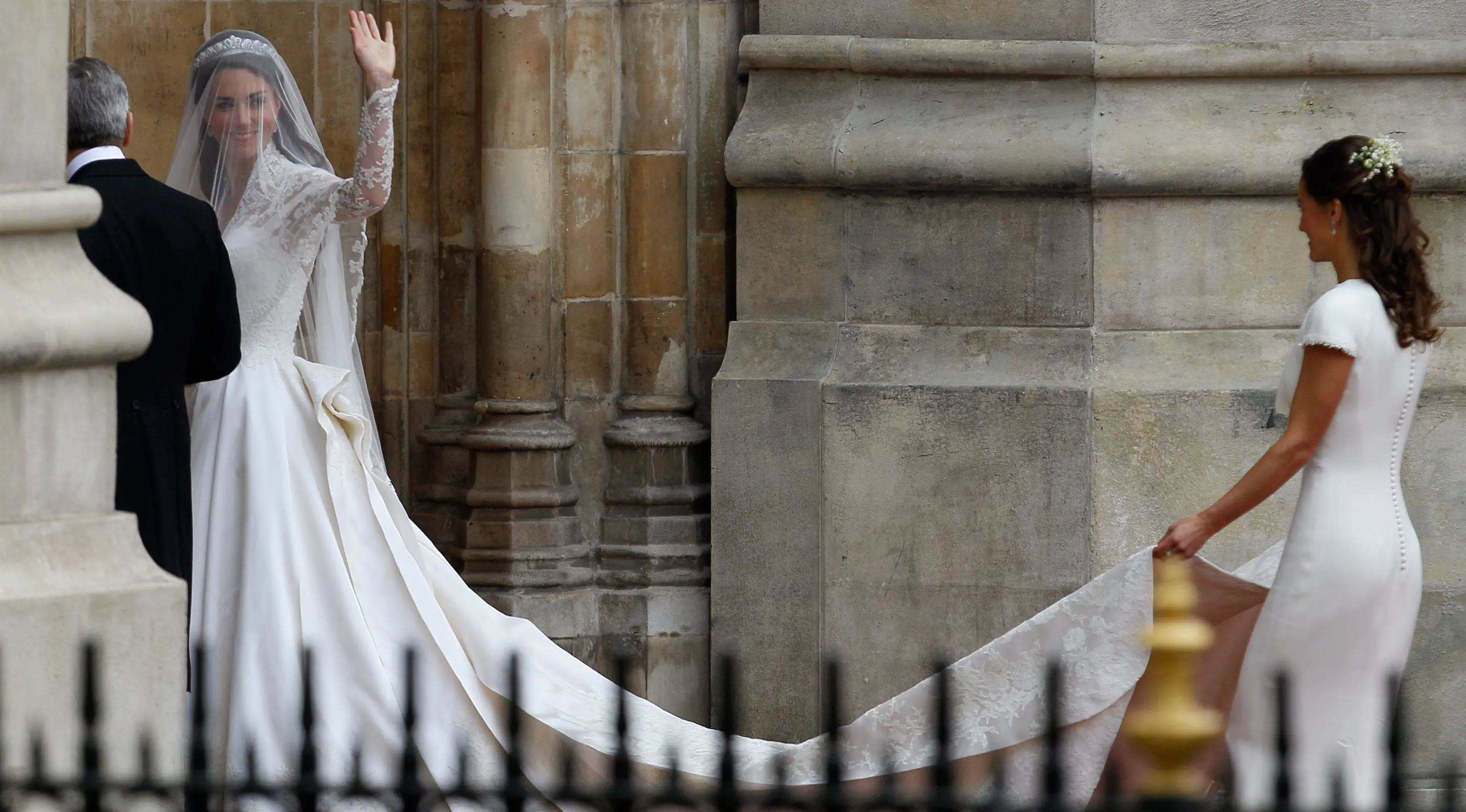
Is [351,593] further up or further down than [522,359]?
further down

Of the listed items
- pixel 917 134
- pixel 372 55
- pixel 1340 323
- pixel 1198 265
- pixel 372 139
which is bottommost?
pixel 1340 323

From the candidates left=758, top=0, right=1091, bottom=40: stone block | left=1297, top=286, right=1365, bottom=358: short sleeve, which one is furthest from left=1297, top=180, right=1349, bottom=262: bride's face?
left=758, top=0, right=1091, bottom=40: stone block

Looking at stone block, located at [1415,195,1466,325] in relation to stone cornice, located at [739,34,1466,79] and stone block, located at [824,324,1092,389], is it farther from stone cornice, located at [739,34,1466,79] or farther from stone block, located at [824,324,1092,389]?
stone block, located at [824,324,1092,389]

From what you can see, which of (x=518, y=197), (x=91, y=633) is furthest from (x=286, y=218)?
(x=91, y=633)

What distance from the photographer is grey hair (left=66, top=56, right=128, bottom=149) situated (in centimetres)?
471

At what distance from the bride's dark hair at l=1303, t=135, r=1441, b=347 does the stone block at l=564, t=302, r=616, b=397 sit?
2922mm

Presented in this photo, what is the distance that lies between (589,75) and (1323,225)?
2.96m

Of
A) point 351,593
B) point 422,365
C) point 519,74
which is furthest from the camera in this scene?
point 422,365

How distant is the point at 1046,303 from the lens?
19.6 feet

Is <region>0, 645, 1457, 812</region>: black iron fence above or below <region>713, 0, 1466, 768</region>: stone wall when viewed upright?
below

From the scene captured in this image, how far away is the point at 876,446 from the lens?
6.00m

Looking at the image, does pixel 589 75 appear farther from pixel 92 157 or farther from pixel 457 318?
pixel 92 157

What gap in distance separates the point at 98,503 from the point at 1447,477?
3925 millimetres

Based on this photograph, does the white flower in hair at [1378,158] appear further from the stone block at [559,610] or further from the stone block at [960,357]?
the stone block at [559,610]
